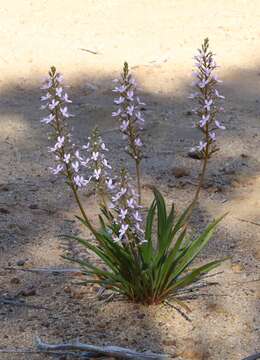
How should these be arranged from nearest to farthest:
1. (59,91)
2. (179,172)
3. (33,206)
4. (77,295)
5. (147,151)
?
(59,91) < (77,295) < (33,206) < (179,172) < (147,151)

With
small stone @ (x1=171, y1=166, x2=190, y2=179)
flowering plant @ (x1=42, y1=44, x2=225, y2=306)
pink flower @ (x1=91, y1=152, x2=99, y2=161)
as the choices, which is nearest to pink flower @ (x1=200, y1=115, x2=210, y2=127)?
flowering plant @ (x1=42, y1=44, x2=225, y2=306)

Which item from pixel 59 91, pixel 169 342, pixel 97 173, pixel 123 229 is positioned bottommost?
pixel 169 342

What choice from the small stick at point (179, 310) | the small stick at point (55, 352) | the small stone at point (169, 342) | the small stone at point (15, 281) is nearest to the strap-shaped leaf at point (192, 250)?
the small stick at point (179, 310)

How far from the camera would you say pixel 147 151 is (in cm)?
564

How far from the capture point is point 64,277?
3840mm

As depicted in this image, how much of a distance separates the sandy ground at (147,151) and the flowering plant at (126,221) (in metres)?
0.15

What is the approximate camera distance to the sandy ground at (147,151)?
3.43m

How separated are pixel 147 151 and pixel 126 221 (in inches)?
101

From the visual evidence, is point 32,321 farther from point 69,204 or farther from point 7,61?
point 7,61

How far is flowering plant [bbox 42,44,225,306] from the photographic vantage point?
121 inches

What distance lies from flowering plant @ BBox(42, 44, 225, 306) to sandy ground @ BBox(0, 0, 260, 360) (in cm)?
15

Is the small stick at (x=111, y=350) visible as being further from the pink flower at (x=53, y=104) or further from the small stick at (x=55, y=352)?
the pink flower at (x=53, y=104)

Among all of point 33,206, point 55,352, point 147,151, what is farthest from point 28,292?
point 147,151

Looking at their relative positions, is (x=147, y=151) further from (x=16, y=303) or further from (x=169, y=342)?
(x=169, y=342)
